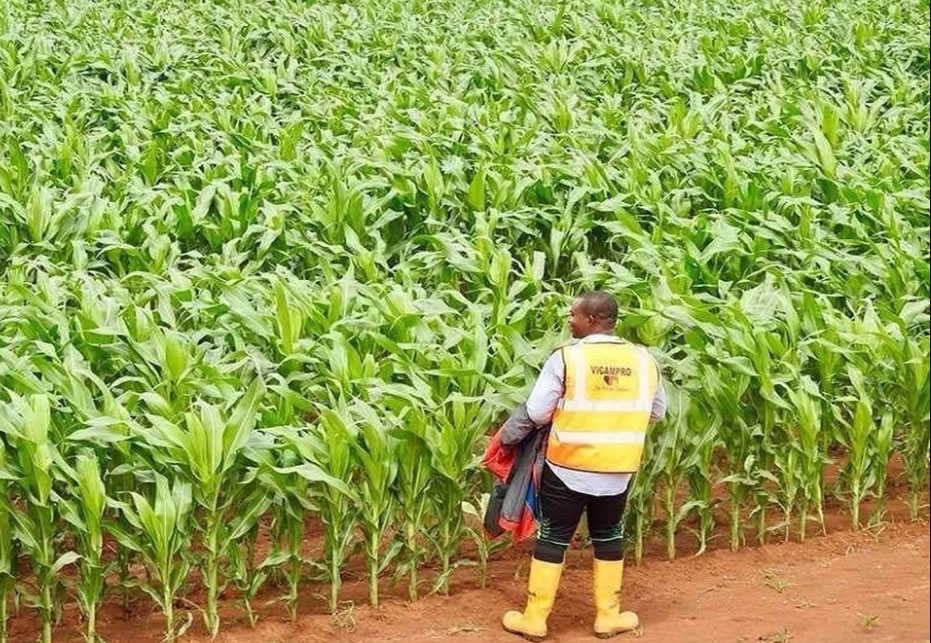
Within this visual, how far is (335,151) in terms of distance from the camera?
968 cm

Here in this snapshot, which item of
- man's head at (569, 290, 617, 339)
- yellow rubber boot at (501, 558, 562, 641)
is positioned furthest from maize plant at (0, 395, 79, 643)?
man's head at (569, 290, 617, 339)

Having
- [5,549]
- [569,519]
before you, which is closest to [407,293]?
[569,519]

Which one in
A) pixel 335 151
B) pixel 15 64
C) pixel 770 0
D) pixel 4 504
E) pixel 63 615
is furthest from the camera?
pixel 770 0

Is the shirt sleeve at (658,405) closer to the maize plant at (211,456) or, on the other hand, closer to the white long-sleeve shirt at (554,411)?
the white long-sleeve shirt at (554,411)

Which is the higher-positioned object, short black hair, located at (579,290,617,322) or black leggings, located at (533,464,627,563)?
short black hair, located at (579,290,617,322)

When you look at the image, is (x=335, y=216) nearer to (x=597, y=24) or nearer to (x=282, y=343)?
(x=282, y=343)

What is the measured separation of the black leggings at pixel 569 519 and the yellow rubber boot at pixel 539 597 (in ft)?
0.10

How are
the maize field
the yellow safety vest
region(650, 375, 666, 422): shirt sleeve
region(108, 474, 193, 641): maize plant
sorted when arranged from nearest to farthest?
the yellow safety vest
region(108, 474, 193, 641): maize plant
region(650, 375, 666, 422): shirt sleeve
the maize field

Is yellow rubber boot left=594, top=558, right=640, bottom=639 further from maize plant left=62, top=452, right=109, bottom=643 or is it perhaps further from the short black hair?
maize plant left=62, top=452, right=109, bottom=643

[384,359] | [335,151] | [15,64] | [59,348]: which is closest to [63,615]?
[59,348]

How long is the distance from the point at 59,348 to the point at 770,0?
12.3 metres

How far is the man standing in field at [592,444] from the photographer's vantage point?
4656 mm

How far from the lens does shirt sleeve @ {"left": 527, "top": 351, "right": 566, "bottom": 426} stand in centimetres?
466

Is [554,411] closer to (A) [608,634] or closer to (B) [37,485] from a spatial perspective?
(A) [608,634]
